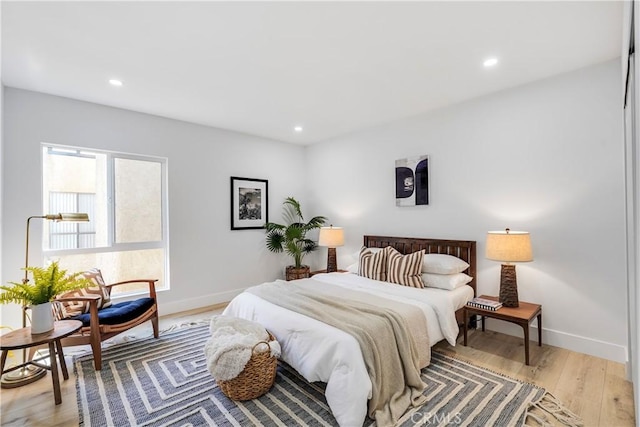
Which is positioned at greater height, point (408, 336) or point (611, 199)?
point (611, 199)

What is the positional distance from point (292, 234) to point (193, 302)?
1.79 m

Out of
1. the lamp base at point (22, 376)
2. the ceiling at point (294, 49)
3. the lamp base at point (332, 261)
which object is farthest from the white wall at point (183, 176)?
the lamp base at point (332, 261)

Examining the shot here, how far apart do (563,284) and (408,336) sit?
5.89 feet

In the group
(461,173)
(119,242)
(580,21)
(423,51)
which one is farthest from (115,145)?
(580,21)

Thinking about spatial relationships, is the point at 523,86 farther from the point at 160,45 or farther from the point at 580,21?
the point at 160,45

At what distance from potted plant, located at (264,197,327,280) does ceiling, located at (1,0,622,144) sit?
2120 mm

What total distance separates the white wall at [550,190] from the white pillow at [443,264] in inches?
12.7

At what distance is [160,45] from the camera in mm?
2320

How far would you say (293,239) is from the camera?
16.6 feet

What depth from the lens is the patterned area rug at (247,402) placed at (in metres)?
1.93

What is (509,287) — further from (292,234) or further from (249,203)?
(249,203)

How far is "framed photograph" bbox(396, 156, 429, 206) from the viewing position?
3.88 metres

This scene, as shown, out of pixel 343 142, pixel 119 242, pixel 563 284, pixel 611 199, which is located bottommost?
pixel 563 284

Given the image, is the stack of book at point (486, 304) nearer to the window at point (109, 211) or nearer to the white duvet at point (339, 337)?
the white duvet at point (339, 337)
